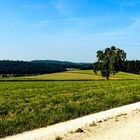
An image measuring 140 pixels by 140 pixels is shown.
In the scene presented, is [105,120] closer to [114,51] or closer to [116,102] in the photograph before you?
[116,102]

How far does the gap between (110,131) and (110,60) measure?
289 ft

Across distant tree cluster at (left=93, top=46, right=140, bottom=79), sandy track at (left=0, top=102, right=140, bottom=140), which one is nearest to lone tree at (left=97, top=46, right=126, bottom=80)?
distant tree cluster at (left=93, top=46, right=140, bottom=79)

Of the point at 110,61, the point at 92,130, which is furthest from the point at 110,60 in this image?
the point at 92,130

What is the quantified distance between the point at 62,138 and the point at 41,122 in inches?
116

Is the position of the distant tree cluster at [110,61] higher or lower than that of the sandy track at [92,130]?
higher

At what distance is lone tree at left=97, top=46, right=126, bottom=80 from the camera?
326 feet

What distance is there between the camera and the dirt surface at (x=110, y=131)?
11016mm

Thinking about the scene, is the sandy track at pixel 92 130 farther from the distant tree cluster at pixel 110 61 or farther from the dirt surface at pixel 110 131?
the distant tree cluster at pixel 110 61

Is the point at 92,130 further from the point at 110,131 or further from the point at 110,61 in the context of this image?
the point at 110,61

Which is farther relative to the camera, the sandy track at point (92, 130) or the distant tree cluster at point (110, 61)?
the distant tree cluster at point (110, 61)

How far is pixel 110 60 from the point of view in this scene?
9956cm

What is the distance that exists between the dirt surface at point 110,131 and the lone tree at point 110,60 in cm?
8491

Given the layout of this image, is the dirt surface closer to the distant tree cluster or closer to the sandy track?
the sandy track

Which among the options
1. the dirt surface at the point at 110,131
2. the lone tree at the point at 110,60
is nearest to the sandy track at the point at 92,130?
the dirt surface at the point at 110,131
